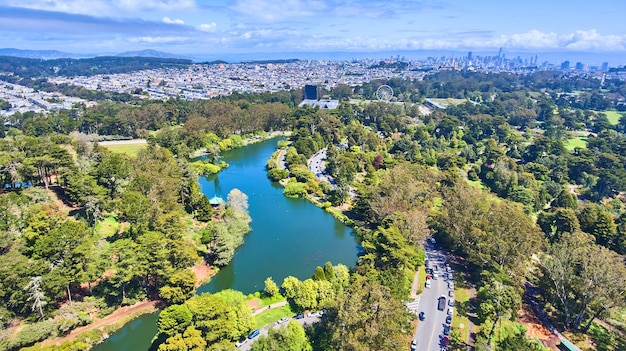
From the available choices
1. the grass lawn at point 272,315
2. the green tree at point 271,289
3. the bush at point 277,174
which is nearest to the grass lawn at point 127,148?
the bush at point 277,174

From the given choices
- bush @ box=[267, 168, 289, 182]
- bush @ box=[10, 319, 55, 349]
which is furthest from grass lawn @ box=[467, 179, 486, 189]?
bush @ box=[10, 319, 55, 349]

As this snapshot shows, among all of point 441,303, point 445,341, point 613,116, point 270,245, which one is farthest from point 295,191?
point 613,116

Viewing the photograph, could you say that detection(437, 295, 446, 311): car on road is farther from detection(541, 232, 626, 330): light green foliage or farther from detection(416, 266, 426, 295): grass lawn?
detection(541, 232, 626, 330): light green foliage

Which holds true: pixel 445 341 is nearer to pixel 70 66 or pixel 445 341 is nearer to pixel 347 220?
pixel 347 220

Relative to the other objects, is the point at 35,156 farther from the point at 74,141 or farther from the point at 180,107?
the point at 180,107

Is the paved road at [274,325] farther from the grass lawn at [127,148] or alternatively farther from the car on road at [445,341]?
the grass lawn at [127,148]
